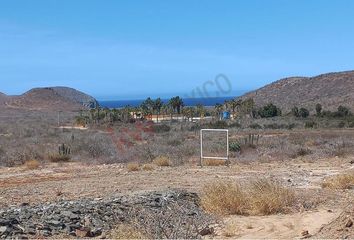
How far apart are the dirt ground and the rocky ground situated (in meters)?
0.93

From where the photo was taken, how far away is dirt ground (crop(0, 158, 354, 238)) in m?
12.0

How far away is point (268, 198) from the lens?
1320 cm

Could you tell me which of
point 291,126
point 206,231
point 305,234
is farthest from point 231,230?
point 291,126

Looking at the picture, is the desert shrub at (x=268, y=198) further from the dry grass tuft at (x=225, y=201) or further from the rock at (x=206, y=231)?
the rock at (x=206, y=231)

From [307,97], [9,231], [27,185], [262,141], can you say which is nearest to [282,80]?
[307,97]

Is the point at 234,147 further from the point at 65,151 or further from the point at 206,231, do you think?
the point at 206,231

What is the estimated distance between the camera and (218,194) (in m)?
13.5

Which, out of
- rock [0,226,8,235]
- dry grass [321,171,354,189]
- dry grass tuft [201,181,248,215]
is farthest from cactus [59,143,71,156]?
rock [0,226,8,235]

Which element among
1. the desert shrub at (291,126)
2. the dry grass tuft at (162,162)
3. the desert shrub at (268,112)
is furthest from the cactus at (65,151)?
the desert shrub at (268,112)

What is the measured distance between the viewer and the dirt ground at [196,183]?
1195 cm

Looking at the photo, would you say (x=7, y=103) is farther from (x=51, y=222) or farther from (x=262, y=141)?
(x=51, y=222)

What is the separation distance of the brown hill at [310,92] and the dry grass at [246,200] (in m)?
76.4

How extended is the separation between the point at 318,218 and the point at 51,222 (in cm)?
521

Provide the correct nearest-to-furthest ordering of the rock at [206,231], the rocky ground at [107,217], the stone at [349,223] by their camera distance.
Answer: the stone at [349,223] < the rocky ground at [107,217] < the rock at [206,231]
